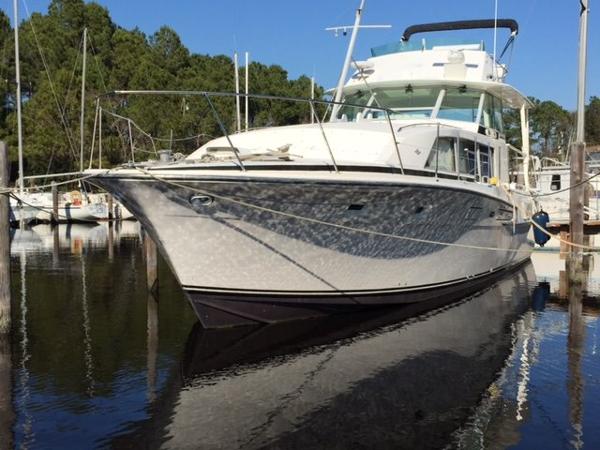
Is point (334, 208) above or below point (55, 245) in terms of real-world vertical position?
above

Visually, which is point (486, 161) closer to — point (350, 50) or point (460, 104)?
point (460, 104)

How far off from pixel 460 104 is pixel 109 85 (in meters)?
36.2

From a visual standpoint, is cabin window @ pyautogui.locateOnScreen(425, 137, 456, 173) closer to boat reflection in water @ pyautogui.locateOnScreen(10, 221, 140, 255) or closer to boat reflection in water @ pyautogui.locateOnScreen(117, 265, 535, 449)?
boat reflection in water @ pyautogui.locateOnScreen(117, 265, 535, 449)

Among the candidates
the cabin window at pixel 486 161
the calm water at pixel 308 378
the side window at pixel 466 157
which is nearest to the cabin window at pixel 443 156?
the side window at pixel 466 157

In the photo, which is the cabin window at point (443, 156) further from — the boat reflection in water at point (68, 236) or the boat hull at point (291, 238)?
Result: the boat reflection in water at point (68, 236)

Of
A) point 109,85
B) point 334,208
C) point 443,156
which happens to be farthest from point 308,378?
point 109,85

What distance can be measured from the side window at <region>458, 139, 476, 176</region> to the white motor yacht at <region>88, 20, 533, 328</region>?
0.11 ft

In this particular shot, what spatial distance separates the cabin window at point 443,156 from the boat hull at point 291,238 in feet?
1.84

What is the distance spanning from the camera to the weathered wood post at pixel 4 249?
A: 8.12m

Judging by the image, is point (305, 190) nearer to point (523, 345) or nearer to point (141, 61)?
point (523, 345)

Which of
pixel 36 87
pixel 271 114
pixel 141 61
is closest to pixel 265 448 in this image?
pixel 271 114

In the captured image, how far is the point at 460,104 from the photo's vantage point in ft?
39.2

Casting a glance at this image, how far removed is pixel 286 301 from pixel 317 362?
1.47m

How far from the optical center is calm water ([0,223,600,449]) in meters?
5.27
